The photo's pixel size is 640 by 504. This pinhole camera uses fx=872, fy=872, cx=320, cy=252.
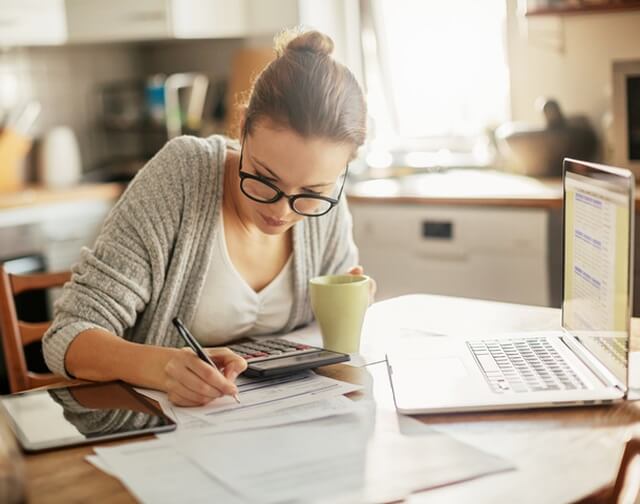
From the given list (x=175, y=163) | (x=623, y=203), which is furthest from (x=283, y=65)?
(x=623, y=203)

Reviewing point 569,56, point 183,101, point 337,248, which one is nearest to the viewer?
point 337,248

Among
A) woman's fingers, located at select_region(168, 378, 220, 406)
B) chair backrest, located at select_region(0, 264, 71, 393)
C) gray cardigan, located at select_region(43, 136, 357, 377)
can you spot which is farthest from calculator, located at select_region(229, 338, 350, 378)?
chair backrest, located at select_region(0, 264, 71, 393)

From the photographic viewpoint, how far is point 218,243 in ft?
5.14

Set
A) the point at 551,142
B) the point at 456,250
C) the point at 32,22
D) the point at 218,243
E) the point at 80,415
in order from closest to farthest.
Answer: the point at 80,415
the point at 218,243
the point at 456,250
the point at 551,142
the point at 32,22

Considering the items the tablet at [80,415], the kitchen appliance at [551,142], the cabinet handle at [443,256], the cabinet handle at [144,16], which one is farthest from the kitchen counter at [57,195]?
the tablet at [80,415]

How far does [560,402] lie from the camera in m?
1.08

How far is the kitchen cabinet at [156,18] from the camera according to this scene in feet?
12.3

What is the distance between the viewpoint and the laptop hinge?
1.11 metres

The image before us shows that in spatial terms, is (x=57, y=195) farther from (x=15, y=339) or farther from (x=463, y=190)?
(x=15, y=339)

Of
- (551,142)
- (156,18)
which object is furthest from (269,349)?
(156,18)

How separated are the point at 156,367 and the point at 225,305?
363mm

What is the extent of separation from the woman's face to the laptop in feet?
0.96

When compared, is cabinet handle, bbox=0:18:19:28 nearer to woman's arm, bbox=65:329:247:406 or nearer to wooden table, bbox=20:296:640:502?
woman's arm, bbox=65:329:247:406

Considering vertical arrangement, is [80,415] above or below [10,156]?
below
